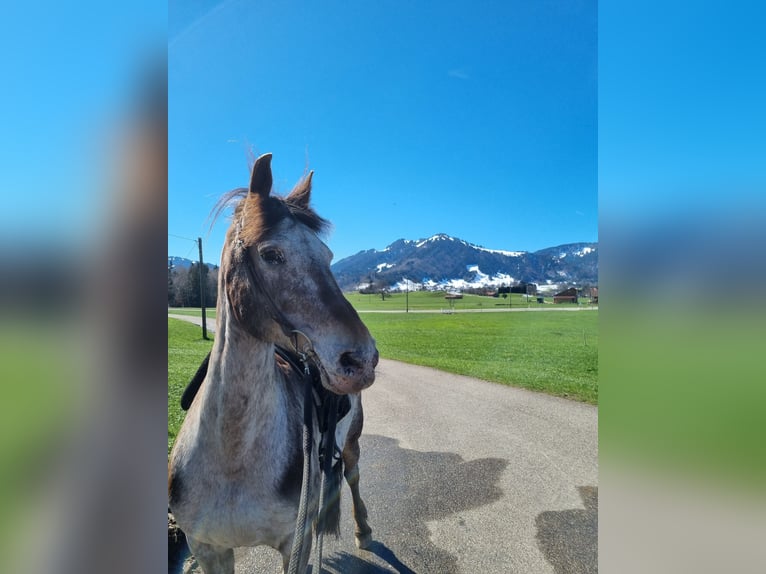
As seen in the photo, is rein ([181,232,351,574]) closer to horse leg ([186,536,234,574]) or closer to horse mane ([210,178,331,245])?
horse mane ([210,178,331,245])

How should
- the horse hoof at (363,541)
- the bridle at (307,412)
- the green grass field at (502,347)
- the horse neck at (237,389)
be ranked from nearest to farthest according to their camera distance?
the bridle at (307,412), the horse neck at (237,389), the horse hoof at (363,541), the green grass field at (502,347)

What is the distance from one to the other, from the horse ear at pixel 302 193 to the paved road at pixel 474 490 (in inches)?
113

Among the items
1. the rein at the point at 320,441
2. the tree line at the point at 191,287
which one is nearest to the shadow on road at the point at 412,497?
the rein at the point at 320,441

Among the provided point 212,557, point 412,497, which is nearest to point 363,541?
point 412,497

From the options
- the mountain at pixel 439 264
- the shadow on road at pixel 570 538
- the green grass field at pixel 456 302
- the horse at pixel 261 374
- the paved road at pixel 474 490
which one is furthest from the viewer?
the green grass field at pixel 456 302

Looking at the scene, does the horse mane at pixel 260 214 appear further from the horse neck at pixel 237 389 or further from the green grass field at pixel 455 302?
the green grass field at pixel 455 302

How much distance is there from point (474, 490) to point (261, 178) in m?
3.95

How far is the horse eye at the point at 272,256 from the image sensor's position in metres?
1.64

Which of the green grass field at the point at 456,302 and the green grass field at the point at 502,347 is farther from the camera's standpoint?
the green grass field at the point at 456,302

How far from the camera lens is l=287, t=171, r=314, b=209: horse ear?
6.64 ft

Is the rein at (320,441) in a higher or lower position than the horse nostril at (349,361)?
lower
